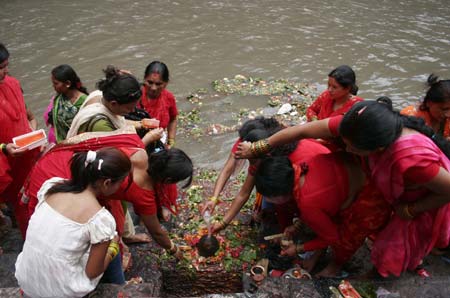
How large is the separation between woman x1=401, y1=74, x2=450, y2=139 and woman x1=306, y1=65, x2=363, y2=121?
0.73 metres

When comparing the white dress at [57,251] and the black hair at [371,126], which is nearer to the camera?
the white dress at [57,251]

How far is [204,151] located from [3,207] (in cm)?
293

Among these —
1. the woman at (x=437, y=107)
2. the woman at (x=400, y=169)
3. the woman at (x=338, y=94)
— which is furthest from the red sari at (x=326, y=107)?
the woman at (x=400, y=169)

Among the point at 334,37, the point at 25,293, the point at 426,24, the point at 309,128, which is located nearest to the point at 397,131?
the point at 309,128

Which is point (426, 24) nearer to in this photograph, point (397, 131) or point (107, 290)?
point (397, 131)

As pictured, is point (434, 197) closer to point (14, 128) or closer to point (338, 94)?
point (338, 94)

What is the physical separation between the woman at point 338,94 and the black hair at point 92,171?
2.80 m

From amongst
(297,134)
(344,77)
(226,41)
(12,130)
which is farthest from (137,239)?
(226,41)

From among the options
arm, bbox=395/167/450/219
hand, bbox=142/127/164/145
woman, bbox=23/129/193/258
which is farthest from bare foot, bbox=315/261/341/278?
hand, bbox=142/127/164/145

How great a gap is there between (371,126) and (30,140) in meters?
3.04

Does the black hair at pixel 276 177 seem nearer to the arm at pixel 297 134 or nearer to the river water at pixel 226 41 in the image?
the arm at pixel 297 134

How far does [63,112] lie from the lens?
3701 millimetres

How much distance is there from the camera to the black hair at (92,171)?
2.17 metres

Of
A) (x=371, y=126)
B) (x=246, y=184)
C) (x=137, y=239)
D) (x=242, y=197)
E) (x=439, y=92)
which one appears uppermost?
(x=371, y=126)
